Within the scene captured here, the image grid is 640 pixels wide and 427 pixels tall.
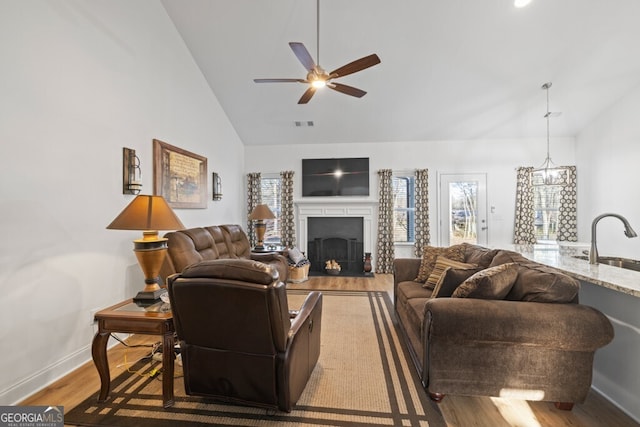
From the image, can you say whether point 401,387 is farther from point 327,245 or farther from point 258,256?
point 327,245

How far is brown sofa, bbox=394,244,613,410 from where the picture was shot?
5.37ft

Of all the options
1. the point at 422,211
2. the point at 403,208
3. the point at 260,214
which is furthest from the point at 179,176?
the point at 422,211

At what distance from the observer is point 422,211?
584 cm

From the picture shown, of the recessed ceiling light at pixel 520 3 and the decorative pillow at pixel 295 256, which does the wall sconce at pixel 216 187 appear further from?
the recessed ceiling light at pixel 520 3

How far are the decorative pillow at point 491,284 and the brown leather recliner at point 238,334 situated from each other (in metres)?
1.11

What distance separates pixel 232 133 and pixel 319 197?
86.7 inches

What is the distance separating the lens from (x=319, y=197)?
237 inches

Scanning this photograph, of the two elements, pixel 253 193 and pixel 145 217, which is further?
pixel 253 193

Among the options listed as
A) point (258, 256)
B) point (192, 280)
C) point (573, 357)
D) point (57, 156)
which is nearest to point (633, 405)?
point (573, 357)

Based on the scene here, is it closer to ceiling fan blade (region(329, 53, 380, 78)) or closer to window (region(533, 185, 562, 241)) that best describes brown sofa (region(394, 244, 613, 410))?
ceiling fan blade (region(329, 53, 380, 78))

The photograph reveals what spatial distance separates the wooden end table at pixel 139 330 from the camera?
5.74 ft

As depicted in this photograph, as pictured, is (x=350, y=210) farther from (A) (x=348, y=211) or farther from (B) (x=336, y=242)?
(B) (x=336, y=242)

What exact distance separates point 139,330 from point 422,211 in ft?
17.4

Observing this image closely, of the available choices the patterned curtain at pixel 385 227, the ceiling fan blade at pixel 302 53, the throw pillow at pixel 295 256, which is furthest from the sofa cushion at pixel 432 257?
the patterned curtain at pixel 385 227
